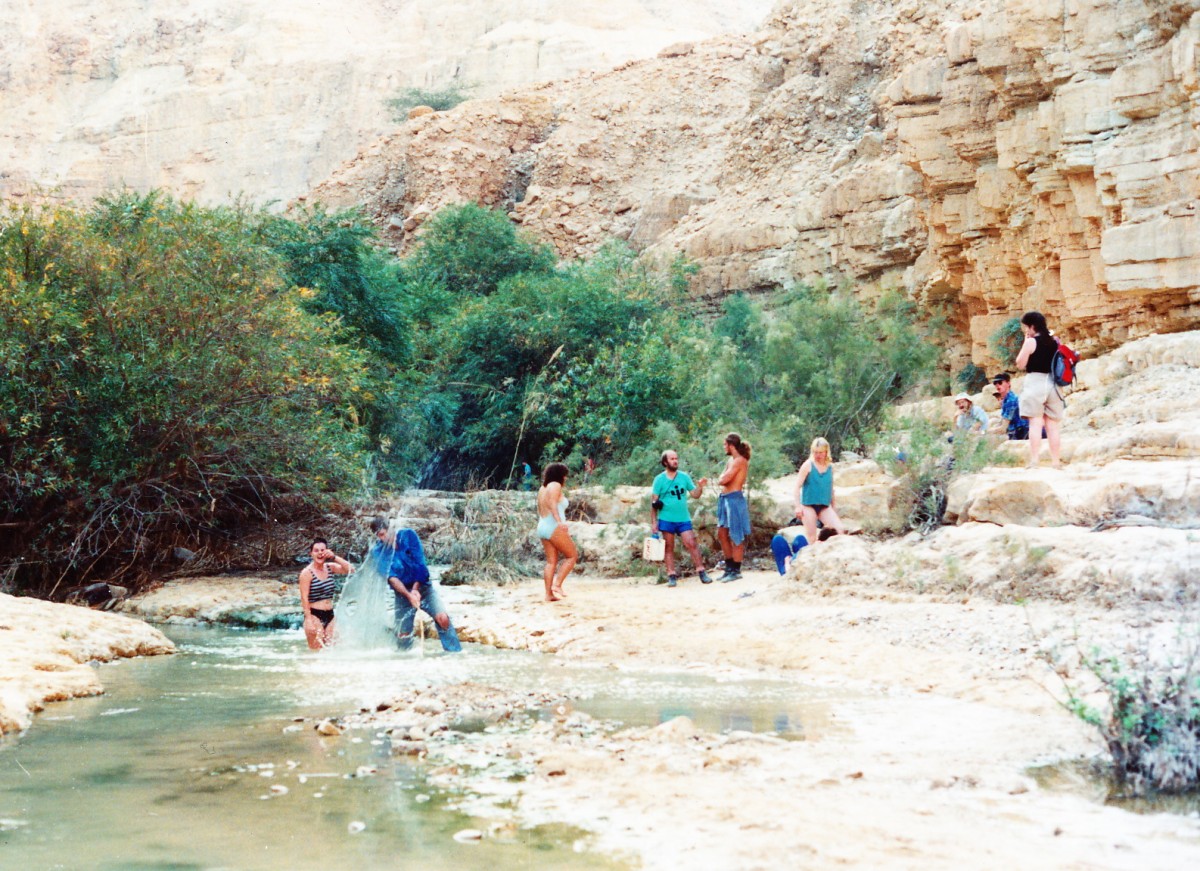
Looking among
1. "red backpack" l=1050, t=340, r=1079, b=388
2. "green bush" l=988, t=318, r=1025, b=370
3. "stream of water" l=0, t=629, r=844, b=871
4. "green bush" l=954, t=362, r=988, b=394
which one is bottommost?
"stream of water" l=0, t=629, r=844, b=871

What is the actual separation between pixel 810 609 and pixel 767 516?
3.89 meters

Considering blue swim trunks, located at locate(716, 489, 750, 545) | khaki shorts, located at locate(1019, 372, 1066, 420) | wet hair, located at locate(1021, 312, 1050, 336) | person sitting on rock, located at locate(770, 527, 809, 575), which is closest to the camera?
wet hair, located at locate(1021, 312, 1050, 336)

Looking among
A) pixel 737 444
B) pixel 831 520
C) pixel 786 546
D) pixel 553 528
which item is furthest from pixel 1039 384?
pixel 553 528

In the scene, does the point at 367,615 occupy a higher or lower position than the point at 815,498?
lower

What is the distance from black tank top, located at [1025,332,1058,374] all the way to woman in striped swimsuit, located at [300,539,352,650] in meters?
6.23

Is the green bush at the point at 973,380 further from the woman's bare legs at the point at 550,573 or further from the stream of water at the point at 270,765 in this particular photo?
the stream of water at the point at 270,765

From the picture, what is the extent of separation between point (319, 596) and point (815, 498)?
4.62 m

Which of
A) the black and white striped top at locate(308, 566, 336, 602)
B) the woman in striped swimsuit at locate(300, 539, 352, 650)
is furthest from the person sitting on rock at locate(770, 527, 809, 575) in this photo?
the black and white striped top at locate(308, 566, 336, 602)

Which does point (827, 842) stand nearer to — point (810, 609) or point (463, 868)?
point (463, 868)

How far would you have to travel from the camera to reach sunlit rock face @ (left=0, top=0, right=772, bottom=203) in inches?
2292

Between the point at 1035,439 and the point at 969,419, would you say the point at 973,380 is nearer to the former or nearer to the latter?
the point at 969,419

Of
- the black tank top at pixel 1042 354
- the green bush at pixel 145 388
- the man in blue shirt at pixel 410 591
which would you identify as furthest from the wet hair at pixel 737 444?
the green bush at pixel 145 388

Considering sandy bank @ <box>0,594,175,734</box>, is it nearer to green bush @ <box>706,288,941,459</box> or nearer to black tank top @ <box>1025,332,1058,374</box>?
black tank top @ <box>1025,332,1058,374</box>

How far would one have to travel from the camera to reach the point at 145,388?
1323 cm
